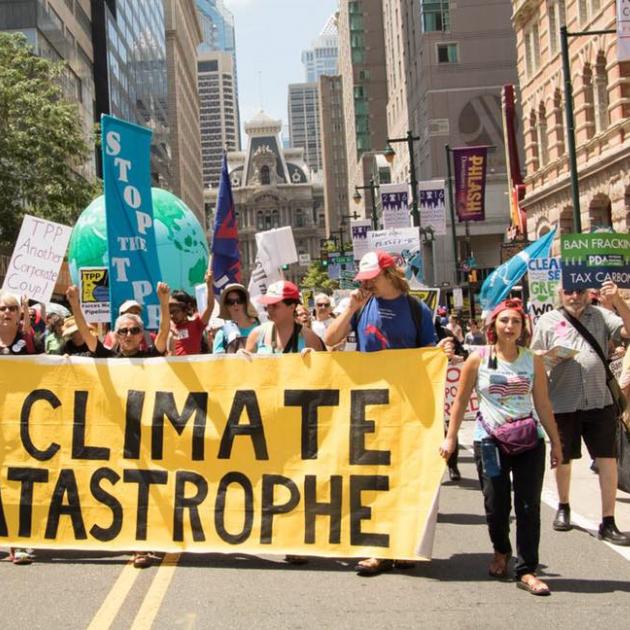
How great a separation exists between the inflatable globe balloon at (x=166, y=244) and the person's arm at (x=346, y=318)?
34.8ft

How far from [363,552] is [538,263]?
7.77 m

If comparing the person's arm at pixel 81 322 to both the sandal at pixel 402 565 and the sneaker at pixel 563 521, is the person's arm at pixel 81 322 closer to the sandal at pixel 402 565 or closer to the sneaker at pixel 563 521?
the sandal at pixel 402 565

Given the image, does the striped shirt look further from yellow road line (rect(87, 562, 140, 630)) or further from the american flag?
yellow road line (rect(87, 562, 140, 630))

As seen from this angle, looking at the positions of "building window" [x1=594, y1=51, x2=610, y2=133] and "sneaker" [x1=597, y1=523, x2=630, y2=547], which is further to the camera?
"building window" [x1=594, y1=51, x2=610, y2=133]

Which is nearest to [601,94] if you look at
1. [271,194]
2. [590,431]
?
[590,431]

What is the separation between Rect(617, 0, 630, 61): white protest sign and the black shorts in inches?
361

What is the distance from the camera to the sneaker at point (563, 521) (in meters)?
7.43

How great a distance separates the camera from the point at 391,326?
6473mm

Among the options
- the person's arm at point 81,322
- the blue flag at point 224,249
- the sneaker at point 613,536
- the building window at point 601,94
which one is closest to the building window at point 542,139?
the building window at point 601,94

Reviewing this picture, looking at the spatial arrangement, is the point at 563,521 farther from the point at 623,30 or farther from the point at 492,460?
the point at 623,30

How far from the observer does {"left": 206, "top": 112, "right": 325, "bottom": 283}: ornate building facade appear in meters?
180

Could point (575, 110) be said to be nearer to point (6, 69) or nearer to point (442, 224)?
point (442, 224)

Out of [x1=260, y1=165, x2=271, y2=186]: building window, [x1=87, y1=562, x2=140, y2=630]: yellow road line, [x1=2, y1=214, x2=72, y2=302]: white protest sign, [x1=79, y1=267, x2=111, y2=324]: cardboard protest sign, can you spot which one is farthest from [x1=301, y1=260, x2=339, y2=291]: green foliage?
[x1=260, y1=165, x2=271, y2=186]: building window

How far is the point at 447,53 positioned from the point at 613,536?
53.3 meters
